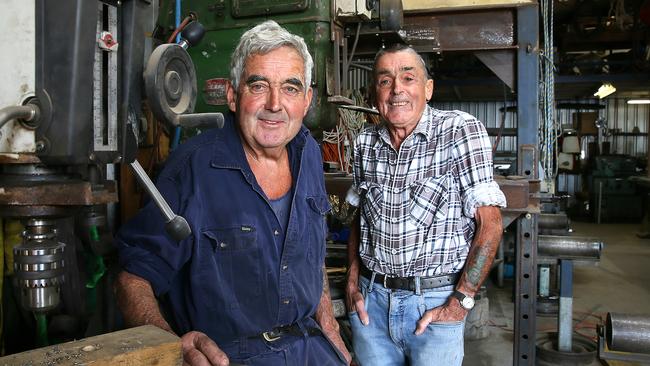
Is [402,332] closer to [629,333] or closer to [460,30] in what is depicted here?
[629,333]

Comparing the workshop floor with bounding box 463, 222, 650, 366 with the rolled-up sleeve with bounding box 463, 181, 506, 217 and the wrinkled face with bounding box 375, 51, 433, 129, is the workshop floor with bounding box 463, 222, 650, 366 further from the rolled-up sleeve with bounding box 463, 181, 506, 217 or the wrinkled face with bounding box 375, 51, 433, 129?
the wrinkled face with bounding box 375, 51, 433, 129

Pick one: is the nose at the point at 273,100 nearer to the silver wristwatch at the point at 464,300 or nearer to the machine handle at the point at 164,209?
the machine handle at the point at 164,209

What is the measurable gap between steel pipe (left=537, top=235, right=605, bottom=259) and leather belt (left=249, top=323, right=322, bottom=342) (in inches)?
78.0

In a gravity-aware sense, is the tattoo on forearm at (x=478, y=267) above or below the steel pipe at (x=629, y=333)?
above

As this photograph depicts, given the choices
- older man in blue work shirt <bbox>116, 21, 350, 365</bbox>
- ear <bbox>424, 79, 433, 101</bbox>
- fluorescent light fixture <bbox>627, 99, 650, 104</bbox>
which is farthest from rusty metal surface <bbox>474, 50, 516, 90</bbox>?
fluorescent light fixture <bbox>627, 99, 650, 104</bbox>

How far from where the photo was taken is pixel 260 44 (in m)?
1.26

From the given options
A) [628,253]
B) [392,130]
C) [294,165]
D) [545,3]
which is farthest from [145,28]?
[628,253]

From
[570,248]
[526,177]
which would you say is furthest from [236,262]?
[570,248]

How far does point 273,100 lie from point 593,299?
453 centimetres

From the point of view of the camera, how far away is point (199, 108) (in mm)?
2070

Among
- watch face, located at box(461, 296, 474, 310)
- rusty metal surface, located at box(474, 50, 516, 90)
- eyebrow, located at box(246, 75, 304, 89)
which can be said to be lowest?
watch face, located at box(461, 296, 474, 310)

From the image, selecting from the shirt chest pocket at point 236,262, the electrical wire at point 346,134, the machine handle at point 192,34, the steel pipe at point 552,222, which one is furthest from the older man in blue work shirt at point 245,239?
the steel pipe at point 552,222

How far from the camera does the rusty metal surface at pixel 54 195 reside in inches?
29.0

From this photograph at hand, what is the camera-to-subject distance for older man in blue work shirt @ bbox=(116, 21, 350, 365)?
44.1 inches
